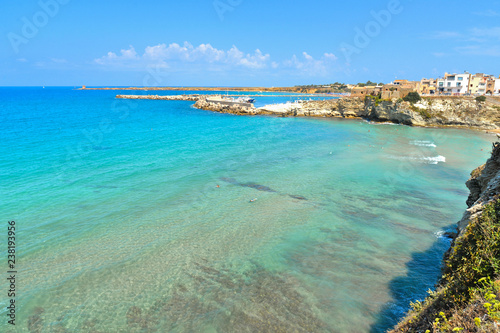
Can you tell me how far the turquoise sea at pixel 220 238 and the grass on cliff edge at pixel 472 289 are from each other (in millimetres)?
3274

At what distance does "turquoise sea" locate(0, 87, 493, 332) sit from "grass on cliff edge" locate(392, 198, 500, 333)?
129 inches

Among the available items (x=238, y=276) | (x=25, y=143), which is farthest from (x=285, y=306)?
(x=25, y=143)

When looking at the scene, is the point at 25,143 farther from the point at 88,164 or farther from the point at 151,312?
Answer: the point at 151,312

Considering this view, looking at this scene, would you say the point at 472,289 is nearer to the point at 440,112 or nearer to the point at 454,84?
the point at 440,112

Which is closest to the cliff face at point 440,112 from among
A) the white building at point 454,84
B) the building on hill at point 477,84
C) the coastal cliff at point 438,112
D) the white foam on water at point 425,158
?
the coastal cliff at point 438,112

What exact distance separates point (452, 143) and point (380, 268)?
139 ft

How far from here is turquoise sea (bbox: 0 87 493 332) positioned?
10.5m

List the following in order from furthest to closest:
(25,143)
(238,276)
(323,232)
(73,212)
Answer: (25,143) → (73,212) → (323,232) → (238,276)

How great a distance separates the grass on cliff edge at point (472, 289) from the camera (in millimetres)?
5464

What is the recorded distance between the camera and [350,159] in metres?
34.0

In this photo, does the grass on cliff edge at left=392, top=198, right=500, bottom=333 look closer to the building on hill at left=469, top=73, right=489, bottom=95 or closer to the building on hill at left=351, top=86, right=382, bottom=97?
the building on hill at left=351, top=86, right=382, bottom=97

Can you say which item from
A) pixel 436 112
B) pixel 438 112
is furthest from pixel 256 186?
pixel 438 112

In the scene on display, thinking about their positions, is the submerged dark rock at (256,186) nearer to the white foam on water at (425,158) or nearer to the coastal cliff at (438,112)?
the white foam on water at (425,158)

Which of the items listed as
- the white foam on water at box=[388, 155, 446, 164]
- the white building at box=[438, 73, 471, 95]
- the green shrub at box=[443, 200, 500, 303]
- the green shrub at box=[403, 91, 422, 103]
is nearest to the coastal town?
the white building at box=[438, 73, 471, 95]
